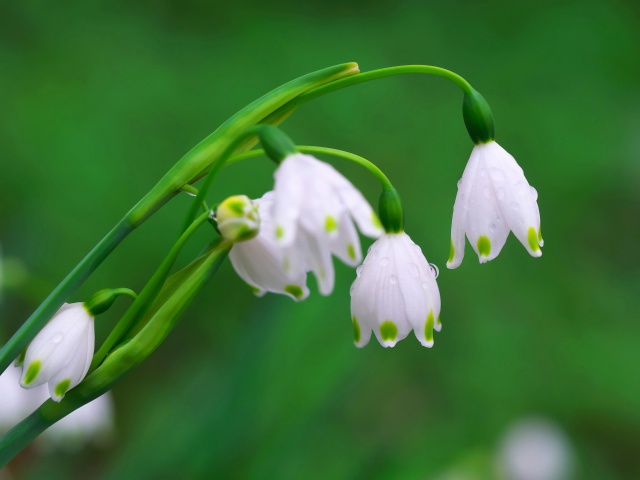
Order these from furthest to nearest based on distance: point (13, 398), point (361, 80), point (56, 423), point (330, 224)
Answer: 1. point (56, 423)
2. point (13, 398)
3. point (361, 80)
4. point (330, 224)

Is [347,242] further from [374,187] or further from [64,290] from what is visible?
[374,187]

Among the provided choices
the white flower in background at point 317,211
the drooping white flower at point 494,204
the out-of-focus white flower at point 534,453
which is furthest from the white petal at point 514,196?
the out-of-focus white flower at point 534,453

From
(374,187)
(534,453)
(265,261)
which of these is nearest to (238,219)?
(265,261)

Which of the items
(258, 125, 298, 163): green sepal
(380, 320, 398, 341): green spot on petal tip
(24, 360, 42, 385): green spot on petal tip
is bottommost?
(380, 320, 398, 341): green spot on petal tip

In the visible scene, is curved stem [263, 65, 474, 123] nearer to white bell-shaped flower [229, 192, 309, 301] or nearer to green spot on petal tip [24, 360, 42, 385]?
white bell-shaped flower [229, 192, 309, 301]

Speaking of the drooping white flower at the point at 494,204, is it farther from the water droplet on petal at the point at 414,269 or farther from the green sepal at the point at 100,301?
the green sepal at the point at 100,301

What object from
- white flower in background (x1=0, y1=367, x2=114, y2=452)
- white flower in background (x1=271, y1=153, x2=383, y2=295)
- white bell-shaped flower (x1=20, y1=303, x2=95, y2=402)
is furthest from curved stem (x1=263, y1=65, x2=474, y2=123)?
white flower in background (x1=0, y1=367, x2=114, y2=452)

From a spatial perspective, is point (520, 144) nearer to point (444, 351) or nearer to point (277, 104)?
point (444, 351)
